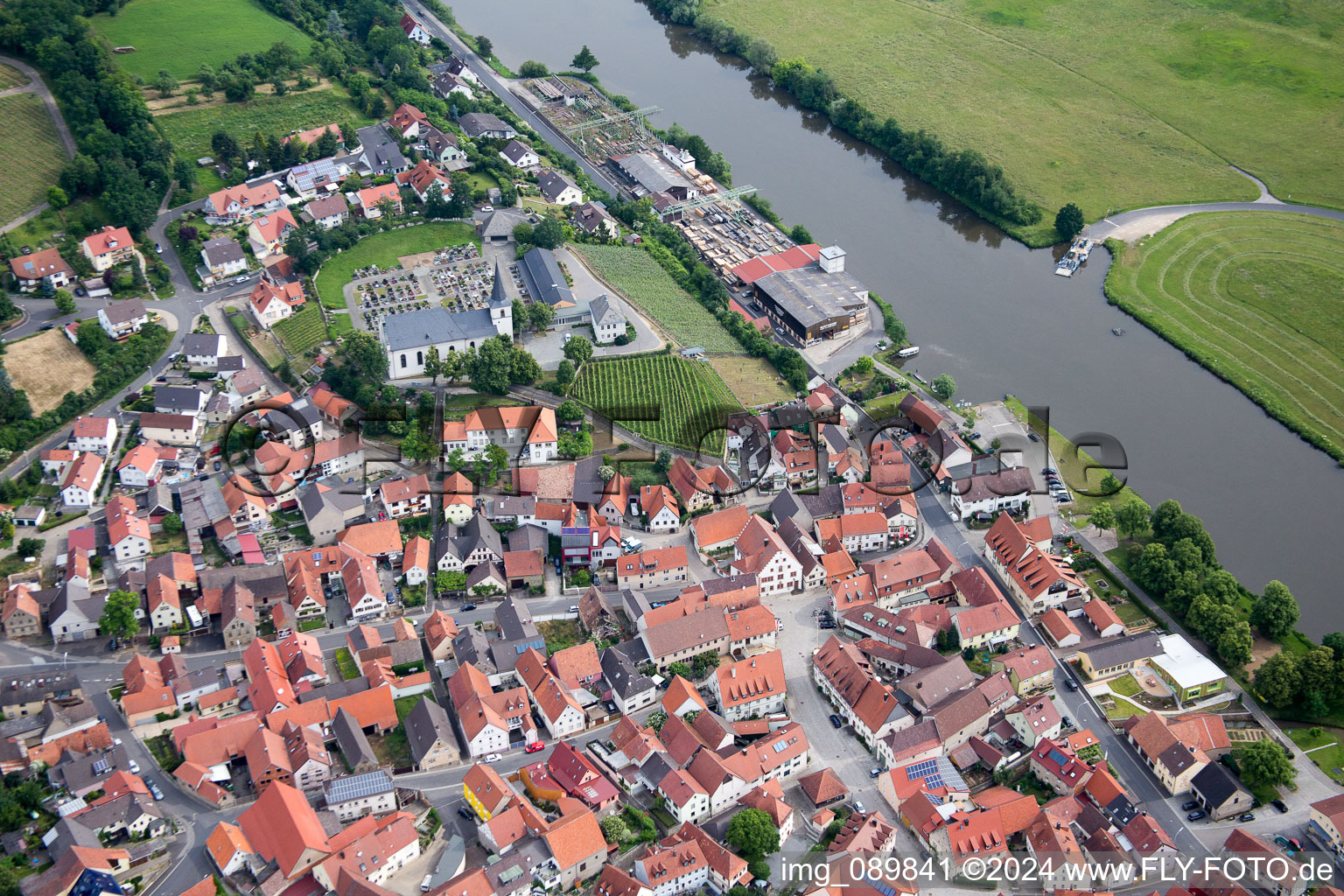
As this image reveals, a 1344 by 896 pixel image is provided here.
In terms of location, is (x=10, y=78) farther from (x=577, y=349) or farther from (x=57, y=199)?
(x=577, y=349)

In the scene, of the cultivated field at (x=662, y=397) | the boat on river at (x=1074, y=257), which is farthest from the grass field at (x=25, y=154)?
the boat on river at (x=1074, y=257)

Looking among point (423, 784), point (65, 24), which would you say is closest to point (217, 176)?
point (65, 24)

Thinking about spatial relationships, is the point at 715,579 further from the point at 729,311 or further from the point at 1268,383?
the point at 1268,383

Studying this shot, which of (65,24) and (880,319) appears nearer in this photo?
(880,319)

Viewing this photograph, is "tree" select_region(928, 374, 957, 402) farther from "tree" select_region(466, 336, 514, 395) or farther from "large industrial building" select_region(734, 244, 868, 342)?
"tree" select_region(466, 336, 514, 395)

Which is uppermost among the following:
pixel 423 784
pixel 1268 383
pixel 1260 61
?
pixel 1260 61

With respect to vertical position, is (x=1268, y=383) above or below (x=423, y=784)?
above

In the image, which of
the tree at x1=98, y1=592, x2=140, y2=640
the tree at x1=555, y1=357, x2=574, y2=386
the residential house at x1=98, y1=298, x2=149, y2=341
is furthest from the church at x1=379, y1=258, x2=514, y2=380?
the tree at x1=98, y1=592, x2=140, y2=640
